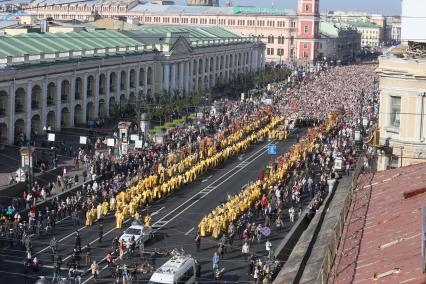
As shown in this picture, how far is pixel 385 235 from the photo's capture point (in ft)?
46.7

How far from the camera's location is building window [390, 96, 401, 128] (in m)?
31.0

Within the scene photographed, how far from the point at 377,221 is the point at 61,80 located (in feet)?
173

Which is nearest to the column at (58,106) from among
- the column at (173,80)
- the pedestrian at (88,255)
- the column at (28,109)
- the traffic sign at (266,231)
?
the column at (28,109)

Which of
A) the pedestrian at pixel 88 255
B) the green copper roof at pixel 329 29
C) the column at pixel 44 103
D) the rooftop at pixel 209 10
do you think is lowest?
the pedestrian at pixel 88 255

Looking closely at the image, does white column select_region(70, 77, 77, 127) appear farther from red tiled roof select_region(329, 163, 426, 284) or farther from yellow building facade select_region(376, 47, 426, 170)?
red tiled roof select_region(329, 163, 426, 284)

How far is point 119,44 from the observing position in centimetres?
8031

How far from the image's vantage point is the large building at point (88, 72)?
195 feet

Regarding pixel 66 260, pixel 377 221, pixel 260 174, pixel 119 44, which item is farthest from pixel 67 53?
pixel 377 221

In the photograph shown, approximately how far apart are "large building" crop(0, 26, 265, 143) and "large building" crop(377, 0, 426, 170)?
108 feet

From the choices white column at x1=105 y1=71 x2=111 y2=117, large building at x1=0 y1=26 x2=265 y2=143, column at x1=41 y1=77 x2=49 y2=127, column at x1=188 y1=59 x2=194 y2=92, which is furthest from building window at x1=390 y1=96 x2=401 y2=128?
column at x1=188 y1=59 x2=194 y2=92

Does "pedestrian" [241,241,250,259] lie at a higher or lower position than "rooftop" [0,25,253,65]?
lower

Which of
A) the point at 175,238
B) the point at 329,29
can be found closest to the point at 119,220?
the point at 175,238

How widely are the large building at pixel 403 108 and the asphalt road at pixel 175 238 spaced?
717cm

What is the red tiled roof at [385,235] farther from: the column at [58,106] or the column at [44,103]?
the column at [58,106]
